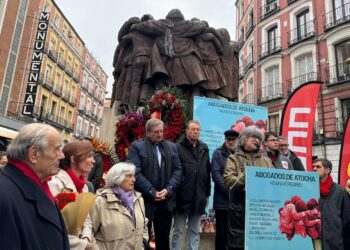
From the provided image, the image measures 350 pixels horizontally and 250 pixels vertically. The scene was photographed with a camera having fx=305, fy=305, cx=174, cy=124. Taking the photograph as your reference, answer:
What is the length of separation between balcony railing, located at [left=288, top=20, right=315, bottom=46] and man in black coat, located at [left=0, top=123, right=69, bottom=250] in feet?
70.4

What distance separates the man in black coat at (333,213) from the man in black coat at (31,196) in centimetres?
309

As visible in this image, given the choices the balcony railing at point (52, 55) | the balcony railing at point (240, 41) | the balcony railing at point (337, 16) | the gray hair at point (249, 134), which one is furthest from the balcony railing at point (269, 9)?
the gray hair at point (249, 134)

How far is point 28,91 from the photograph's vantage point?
22594mm

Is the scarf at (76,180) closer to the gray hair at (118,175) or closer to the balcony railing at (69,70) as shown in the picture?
the gray hair at (118,175)

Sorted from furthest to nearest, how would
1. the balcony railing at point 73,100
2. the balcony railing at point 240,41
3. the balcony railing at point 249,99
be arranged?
the balcony railing at point 73,100 < the balcony railing at point 240,41 < the balcony railing at point 249,99

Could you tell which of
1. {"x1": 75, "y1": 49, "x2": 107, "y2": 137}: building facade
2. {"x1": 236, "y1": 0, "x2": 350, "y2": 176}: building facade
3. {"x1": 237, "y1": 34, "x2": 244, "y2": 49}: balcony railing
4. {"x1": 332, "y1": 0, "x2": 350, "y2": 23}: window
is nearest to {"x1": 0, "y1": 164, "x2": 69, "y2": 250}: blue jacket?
{"x1": 236, "y1": 0, "x2": 350, "y2": 176}: building facade

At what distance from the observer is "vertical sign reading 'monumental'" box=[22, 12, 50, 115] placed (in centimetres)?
2220

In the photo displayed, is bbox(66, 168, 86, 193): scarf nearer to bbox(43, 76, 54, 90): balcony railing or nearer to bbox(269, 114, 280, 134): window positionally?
bbox(269, 114, 280, 134): window

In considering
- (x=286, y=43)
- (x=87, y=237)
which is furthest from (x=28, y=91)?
(x=87, y=237)

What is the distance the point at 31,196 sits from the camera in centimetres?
128

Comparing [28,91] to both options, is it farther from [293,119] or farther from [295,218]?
[295,218]

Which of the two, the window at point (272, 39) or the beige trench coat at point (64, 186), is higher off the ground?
the window at point (272, 39)

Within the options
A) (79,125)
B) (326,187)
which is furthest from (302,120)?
(79,125)

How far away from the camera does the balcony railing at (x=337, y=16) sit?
722 inches
